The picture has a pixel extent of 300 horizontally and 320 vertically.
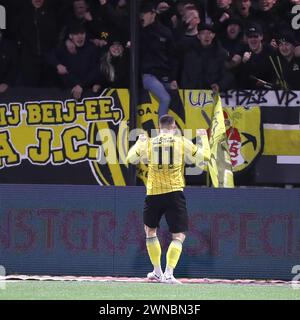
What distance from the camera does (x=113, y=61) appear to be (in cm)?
1605

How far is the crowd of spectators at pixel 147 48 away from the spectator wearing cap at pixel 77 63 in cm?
1

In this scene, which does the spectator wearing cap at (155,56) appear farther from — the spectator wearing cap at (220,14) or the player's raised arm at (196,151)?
the player's raised arm at (196,151)

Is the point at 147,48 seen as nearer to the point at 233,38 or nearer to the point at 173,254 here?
the point at 233,38

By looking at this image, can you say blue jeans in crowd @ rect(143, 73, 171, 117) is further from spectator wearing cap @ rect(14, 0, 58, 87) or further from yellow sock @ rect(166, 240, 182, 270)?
yellow sock @ rect(166, 240, 182, 270)

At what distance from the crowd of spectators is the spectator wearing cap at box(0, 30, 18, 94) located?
13 millimetres

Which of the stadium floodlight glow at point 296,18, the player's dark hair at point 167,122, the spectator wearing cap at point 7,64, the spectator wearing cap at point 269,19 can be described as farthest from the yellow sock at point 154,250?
the stadium floodlight glow at point 296,18

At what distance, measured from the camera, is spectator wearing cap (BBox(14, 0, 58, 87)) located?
632 inches

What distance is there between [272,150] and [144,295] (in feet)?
14.9

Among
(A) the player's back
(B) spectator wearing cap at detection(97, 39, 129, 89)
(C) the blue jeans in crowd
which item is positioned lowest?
(A) the player's back

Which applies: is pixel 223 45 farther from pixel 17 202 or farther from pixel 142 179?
pixel 17 202

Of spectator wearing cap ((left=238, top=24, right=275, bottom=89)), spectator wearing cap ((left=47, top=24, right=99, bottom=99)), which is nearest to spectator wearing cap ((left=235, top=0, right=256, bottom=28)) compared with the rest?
spectator wearing cap ((left=238, top=24, right=275, bottom=89))

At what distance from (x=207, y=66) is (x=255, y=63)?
2.26ft

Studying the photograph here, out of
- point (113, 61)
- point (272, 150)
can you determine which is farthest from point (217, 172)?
point (113, 61)
